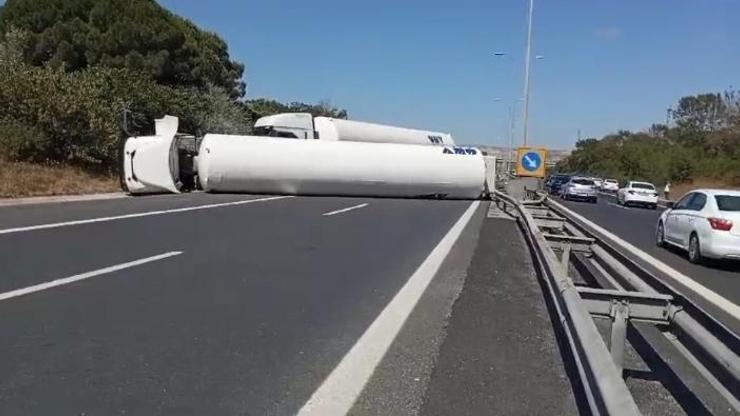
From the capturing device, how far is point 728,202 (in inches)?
601

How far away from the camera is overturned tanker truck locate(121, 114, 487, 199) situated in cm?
2612

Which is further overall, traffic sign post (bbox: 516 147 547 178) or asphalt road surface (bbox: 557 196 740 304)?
traffic sign post (bbox: 516 147 547 178)

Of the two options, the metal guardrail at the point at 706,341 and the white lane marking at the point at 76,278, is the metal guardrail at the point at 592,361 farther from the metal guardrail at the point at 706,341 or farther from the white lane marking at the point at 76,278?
the white lane marking at the point at 76,278

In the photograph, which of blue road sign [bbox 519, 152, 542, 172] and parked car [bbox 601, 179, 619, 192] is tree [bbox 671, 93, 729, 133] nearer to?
parked car [bbox 601, 179, 619, 192]

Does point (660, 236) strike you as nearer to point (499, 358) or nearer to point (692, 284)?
point (692, 284)

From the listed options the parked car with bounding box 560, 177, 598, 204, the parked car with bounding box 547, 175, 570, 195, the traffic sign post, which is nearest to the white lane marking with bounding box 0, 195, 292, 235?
the traffic sign post

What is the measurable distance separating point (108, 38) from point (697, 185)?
5430 cm

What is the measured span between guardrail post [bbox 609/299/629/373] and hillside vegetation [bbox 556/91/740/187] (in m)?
65.4

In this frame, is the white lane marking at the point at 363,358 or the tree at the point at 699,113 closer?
the white lane marking at the point at 363,358

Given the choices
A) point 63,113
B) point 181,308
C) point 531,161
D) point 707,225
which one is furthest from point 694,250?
point 63,113

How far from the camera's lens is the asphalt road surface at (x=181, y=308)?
507 cm

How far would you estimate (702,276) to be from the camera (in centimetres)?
1313

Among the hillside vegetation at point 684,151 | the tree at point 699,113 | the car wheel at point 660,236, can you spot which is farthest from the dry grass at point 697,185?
the car wheel at point 660,236

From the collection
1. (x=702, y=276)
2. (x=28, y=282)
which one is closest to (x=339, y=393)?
(x=28, y=282)
